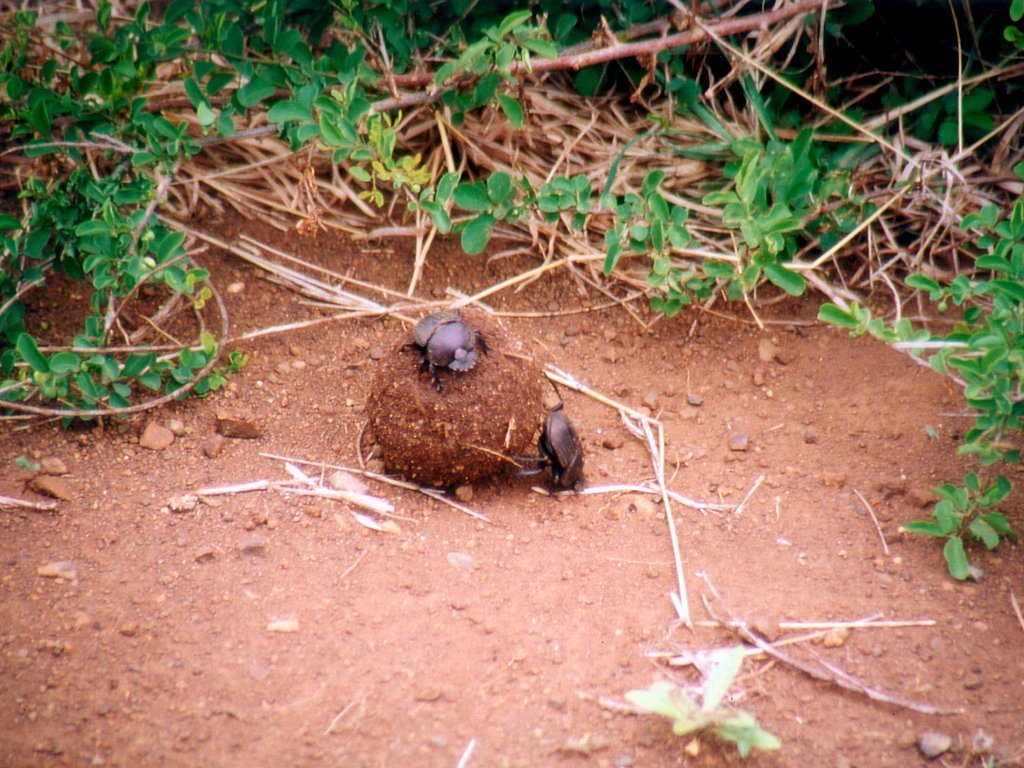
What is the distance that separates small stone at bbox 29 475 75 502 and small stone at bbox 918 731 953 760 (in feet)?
7.72

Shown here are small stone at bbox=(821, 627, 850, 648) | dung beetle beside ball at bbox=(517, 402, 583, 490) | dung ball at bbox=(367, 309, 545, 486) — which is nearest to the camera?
small stone at bbox=(821, 627, 850, 648)

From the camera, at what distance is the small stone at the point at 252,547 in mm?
2492

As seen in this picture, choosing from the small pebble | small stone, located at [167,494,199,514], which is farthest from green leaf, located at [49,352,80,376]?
the small pebble

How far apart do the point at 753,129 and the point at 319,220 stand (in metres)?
1.72

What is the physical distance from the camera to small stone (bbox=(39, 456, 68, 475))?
2707mm

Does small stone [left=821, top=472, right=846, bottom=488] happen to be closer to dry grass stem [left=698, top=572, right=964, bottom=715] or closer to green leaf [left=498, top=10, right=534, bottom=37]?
dry grass stem [left=698, top=572, right=964, bottom=715]

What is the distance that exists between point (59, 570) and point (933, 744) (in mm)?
2210

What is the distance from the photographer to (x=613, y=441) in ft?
10.0

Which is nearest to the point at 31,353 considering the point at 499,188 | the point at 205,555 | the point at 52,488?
the point at 52,488

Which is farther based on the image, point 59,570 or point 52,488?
point 52,488

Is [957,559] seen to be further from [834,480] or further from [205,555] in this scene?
[205,555]

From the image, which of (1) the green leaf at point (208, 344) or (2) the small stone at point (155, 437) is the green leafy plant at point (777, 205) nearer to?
(1) the green leaf at point (208, 344)

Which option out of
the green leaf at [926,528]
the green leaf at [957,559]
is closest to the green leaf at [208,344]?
the green leaf at [926,528]

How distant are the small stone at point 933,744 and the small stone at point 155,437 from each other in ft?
7.52
